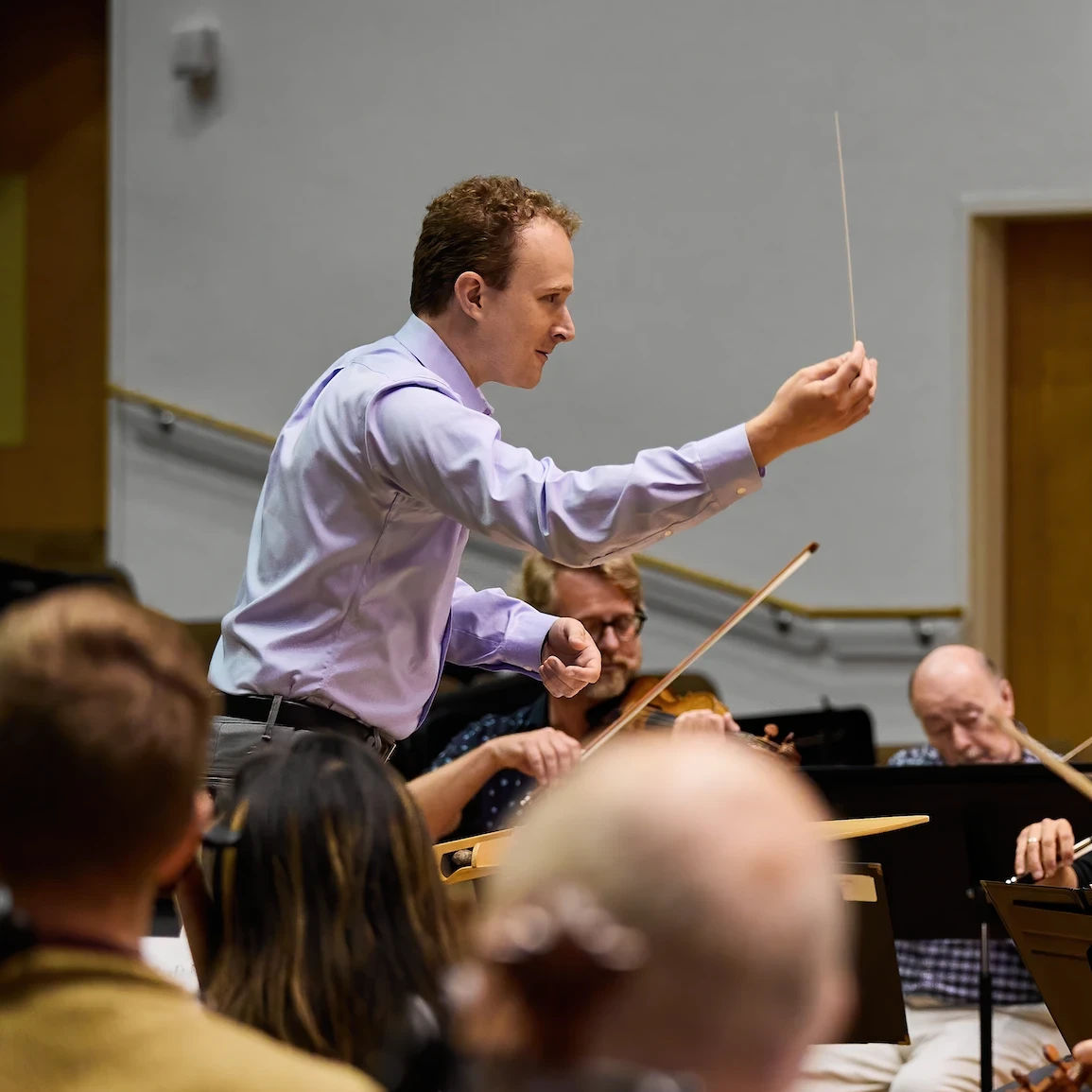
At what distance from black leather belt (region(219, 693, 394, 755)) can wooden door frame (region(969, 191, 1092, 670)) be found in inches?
143

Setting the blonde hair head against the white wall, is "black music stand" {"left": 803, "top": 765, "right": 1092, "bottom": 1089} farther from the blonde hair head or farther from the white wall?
the white wall

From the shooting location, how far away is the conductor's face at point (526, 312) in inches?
76.5

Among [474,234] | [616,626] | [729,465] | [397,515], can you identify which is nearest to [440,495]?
[397,515]

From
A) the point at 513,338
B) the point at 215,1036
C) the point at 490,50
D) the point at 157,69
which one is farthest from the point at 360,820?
the point at 157,69

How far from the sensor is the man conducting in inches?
64.1

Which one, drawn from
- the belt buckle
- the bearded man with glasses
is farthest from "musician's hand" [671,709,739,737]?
the belt buckle

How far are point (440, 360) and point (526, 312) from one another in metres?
0.12

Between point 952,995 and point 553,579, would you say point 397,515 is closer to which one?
point 553,579

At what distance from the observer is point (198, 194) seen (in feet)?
18.4

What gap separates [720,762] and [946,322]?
4.66m

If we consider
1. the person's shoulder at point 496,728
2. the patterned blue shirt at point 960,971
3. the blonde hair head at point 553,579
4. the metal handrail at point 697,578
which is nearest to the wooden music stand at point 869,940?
the patterned blue shirt at point 960,971

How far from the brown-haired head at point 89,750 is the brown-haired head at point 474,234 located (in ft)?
3.76

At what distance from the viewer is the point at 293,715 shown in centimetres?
179

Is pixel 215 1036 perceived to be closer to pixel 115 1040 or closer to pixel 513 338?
pixel 115 1040
